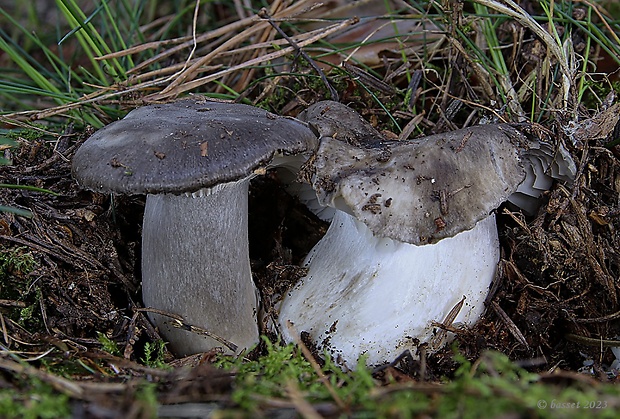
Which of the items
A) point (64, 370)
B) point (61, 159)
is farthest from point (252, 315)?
point (61, 159)

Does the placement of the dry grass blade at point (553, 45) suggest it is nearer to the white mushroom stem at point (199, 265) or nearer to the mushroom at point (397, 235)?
the mushroom at point (397, 235)

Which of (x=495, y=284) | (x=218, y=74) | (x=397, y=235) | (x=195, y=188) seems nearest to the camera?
(x=195, y=188)

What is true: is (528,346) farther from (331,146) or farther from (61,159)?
(61,159)

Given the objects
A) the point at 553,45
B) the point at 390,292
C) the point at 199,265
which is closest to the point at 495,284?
the point at 390,292

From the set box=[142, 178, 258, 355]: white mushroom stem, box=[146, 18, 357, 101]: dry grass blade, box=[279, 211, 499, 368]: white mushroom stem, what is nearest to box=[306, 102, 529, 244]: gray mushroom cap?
box=[279, 211, 499, 368]: white mushroom stem

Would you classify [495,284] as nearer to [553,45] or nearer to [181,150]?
[553,45]

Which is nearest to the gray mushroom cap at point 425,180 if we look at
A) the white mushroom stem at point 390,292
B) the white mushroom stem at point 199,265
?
the white mushroom stem at point 390,292
